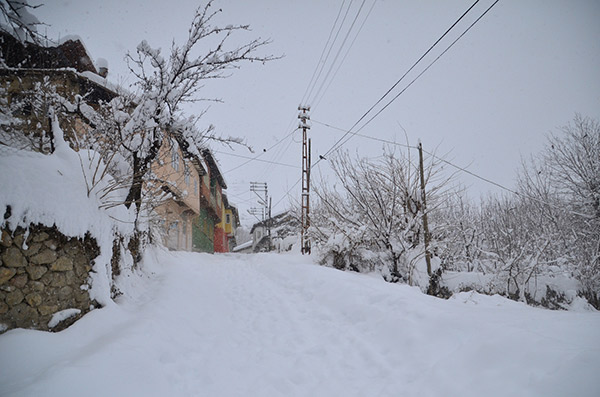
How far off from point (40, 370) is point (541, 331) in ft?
13.8

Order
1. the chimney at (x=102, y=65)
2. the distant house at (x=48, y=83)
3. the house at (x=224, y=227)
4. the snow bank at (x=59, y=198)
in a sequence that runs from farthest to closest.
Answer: the house at (x=224, y=227)
the chimney at (x=102, y=65)
the distant house at (x=48, y=83)
the snow bank at (x=59, y=198)

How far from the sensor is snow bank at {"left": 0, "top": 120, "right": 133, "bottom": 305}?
9.91ft

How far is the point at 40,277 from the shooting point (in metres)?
3.20

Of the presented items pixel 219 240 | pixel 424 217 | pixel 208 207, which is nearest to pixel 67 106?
pixel 424 217

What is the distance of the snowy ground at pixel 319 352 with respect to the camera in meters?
2.02

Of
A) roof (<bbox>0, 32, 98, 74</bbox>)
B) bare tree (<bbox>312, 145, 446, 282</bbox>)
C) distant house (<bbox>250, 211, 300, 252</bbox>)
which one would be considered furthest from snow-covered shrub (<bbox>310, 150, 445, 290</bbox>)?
distant house (<bbox>250, 211, 300, 252</bbox>)

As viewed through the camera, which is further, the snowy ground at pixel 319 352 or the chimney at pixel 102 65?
the chimney at pixel 102 65

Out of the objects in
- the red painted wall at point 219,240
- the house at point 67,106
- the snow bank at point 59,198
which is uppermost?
the house at point 67,106

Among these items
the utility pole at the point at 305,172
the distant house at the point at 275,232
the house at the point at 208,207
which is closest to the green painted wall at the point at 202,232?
the house at the point at 208,207

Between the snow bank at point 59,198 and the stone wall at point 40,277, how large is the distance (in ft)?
0.40

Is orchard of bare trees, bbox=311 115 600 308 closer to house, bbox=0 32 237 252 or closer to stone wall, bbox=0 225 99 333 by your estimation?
house, bbox=0 32 237 252

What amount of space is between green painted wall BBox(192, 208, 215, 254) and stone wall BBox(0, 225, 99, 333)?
17.9 metres

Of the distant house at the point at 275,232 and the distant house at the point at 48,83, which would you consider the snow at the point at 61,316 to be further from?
the distant house at the point at 275,232

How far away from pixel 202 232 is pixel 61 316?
21.7 meters
